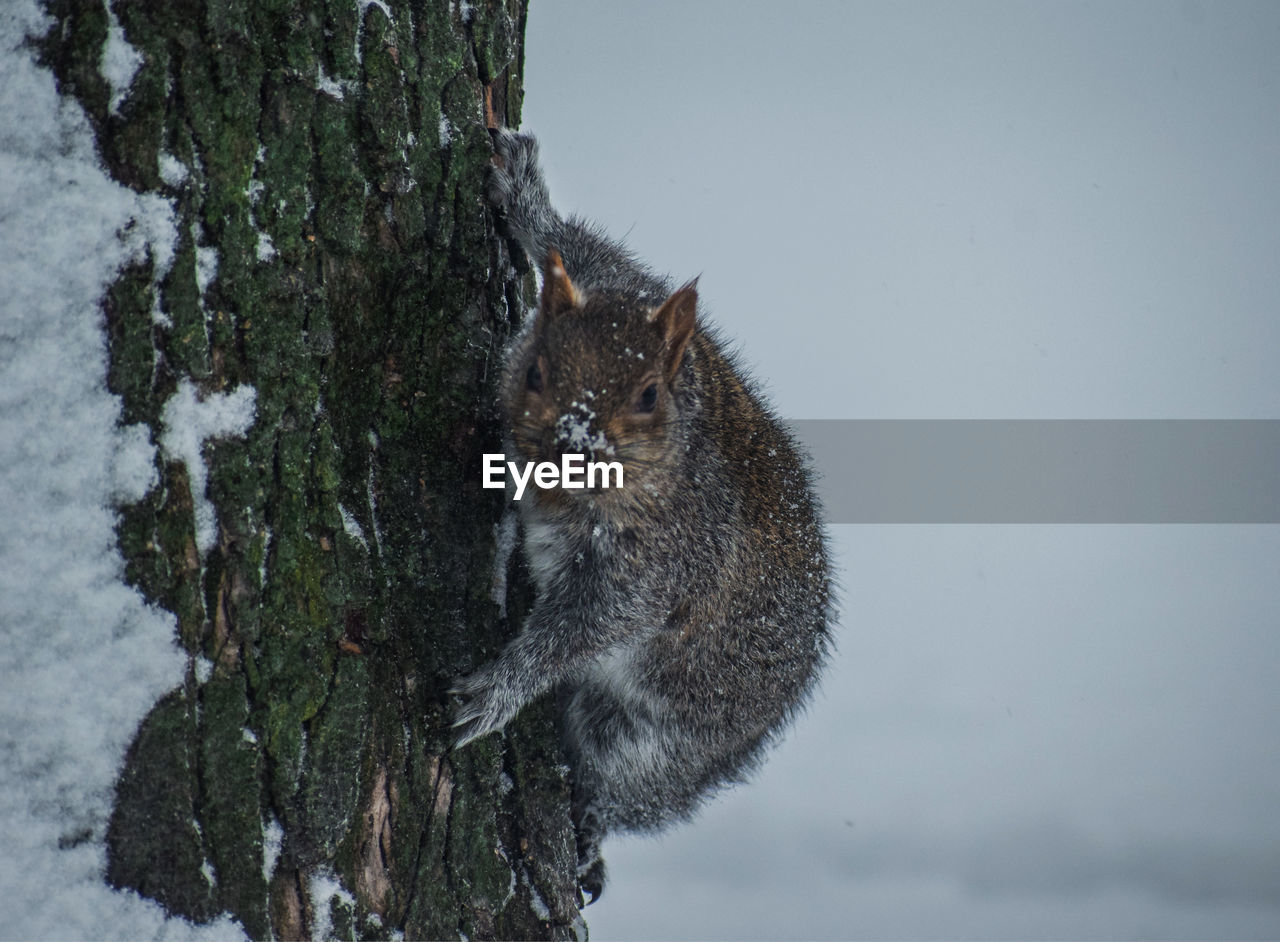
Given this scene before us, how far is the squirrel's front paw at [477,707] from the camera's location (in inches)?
93.4

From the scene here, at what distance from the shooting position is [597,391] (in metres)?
2.34

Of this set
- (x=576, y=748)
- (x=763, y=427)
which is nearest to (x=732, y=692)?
(x=576, y=748)

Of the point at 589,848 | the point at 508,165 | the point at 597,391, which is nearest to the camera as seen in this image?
the point at 597,391

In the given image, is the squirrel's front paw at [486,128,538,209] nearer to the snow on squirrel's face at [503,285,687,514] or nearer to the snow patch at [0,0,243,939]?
the snow on squirrel's face at [503,285,687,514]

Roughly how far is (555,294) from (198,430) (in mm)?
949

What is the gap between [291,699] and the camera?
2.04 meters

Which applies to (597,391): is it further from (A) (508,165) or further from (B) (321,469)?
(A) (508,165)

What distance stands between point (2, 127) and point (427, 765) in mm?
1546

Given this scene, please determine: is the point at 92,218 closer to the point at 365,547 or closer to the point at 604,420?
the point at 365,547

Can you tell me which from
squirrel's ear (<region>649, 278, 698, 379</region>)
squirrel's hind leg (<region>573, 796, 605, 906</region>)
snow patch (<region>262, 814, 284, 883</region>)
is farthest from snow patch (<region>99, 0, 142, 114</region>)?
squirrel's hind leg (<region>573, 796, 605, 906</region>)

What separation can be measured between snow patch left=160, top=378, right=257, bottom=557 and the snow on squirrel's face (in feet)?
2.30

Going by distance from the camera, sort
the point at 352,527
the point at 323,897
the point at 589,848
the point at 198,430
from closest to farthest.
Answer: the point at 198,430 < the point at 323,897 < the point at 352,527 < the point at 589,848

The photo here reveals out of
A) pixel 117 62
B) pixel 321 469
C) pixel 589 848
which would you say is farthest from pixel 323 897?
pixel 117 62

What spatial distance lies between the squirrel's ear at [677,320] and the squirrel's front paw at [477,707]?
907mm
